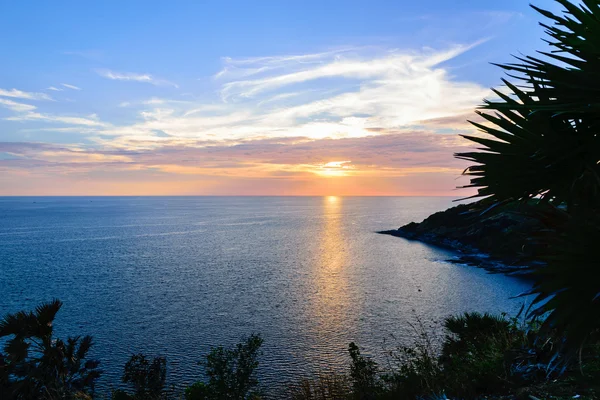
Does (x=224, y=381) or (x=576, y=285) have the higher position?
(x=576, y=285)

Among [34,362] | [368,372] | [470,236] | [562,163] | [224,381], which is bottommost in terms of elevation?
[470,236]

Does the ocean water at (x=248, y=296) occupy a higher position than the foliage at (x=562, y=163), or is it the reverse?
the foliage at (x=562, y=163)

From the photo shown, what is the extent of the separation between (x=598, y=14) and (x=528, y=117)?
87 centimetres

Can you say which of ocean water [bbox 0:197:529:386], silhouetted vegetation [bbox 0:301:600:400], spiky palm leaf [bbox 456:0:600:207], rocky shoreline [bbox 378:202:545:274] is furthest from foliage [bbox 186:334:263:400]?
rocky shoreline [bbox 378:202:545:274]

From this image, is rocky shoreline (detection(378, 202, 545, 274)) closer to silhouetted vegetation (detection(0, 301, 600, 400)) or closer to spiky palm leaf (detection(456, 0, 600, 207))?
silhouetted vegetation (detection(0, 301, 600, 400))

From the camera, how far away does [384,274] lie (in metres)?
55.5

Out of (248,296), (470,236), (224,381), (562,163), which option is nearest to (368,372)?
(224,381)

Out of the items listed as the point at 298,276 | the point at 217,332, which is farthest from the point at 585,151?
the point at 298,276

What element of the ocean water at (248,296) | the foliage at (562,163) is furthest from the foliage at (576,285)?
the ocean water at (248,296)

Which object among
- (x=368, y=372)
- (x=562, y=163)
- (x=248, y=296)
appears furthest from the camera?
(x=248, y=296)

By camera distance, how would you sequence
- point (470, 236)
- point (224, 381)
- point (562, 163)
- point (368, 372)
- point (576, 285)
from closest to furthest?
point (576, 285), point (562, 163), point (368, 372), point (224, 381), point (470, 236)

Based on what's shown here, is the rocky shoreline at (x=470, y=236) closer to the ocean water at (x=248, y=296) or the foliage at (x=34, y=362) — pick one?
the ocean water at (x=248, y=296)

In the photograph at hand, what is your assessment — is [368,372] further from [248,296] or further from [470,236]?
[470,236]

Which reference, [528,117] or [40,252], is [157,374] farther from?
[40,252]
